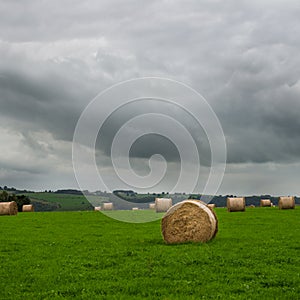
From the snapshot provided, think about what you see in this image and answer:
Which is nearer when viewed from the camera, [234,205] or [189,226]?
[189,226]

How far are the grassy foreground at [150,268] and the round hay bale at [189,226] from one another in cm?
55

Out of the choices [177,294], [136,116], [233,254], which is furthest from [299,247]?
[136,116]

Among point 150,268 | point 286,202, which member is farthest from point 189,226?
point 286,202

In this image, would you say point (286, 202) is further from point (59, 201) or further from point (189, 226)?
point (59, 201)

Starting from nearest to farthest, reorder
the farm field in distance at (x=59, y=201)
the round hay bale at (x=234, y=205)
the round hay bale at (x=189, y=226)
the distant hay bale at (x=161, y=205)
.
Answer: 1. the round hay bale at (x=189, y=226)
2. the round hay bale at (x=234, y=205)
3. the distant hay bale at (x=161, y=205)
4. the farm field in distance at (x=59, y=201)

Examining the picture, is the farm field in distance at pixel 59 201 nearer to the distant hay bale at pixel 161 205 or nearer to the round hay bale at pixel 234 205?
the distant hay bale at pixel 161 205

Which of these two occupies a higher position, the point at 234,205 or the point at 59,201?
the point at 59,201

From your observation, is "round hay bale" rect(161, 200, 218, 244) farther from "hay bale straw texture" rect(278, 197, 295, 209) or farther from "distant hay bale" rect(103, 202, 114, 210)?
"distant hay bale" rect(103, 202, 114, 210)

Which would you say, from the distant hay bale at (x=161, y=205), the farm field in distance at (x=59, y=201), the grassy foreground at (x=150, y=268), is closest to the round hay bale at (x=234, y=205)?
the distant hay bale at (x=161, y=205)

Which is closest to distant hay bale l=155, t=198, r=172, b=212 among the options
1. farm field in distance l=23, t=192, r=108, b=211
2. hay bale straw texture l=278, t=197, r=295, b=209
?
hay bale straw texture l=278, t=197, r=295, b=209

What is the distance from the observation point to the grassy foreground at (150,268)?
1246 cm

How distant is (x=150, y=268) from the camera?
50.8ft

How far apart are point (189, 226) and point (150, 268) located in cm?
711

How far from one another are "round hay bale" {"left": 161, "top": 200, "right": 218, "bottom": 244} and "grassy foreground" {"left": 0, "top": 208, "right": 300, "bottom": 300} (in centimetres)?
55
